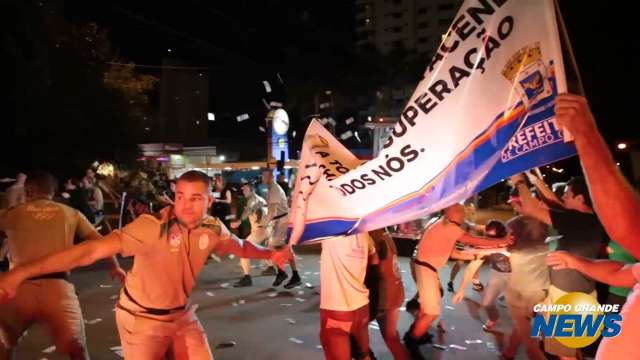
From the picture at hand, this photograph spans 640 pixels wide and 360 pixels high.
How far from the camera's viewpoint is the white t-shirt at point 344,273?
14.2 feet

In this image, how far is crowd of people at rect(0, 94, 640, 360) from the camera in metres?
2.21

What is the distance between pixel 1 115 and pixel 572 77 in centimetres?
1616

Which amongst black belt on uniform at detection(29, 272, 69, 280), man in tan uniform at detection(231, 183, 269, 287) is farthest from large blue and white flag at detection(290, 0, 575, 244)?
Answer: man in tan uniform at detection(231, 183, 269, 287)

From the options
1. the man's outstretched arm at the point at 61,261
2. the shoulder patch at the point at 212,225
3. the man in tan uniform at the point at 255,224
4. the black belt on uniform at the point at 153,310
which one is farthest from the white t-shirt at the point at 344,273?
the man in tan uniform at the point at 255,224

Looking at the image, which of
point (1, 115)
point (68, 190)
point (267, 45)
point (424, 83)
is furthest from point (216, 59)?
point (424, 83)

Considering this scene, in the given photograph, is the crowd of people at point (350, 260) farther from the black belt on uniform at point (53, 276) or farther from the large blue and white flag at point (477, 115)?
the large blue and white flag at point (477, 115)

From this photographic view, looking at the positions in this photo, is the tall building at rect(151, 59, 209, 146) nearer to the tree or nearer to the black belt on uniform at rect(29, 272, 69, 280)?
Answer: the tree

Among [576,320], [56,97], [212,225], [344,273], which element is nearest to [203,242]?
[212,225]

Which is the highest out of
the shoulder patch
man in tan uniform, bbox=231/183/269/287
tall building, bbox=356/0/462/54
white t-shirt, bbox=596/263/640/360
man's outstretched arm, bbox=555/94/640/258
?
tall building, bbox=356/0/462/54

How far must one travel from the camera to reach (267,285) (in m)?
9.76

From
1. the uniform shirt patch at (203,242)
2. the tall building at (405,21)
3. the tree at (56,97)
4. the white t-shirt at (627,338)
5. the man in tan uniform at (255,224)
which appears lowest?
the man in tan uniform at (255,224)

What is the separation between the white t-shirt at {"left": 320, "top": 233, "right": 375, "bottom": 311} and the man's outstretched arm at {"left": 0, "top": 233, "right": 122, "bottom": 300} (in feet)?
5.27

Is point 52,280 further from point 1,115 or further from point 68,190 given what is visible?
point 1,115

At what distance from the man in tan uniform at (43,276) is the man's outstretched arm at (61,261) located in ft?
3.50
